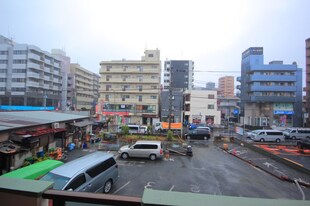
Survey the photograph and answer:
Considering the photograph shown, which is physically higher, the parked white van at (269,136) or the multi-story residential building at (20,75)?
the multi-story residential building at (20,75)

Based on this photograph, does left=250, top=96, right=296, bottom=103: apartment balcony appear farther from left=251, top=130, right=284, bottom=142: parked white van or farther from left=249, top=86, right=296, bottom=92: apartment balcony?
left=251, top=130, right=284, bottom=142: parked white van

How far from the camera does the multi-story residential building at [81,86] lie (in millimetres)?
65938

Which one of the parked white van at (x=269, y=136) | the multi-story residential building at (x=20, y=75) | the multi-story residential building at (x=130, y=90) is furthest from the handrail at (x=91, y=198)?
the multi-story residential building at (x=20, y=75)

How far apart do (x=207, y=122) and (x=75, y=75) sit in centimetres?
5142

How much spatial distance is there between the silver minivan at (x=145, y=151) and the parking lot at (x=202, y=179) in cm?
47

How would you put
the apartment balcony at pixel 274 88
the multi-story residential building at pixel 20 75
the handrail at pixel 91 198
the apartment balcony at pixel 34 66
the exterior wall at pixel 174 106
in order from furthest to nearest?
1. the multi-story residential building at pixel 20 75
2. the apartment balcony at pixel 34 66
3. the exterior wall at pixel 174 106
4. the apartment balcony at pixel 274 88
5. the handrail at pixel 91 198

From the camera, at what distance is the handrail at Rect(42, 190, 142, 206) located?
182 cm

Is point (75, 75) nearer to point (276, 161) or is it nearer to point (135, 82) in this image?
point (135, 82)

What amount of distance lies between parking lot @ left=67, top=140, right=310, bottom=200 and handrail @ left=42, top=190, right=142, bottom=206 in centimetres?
847

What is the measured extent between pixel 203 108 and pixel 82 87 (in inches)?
1930

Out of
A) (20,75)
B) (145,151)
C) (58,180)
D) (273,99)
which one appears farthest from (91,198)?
(20,75)

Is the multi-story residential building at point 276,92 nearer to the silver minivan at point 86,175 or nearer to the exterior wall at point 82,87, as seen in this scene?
the silver minivan at point 86,175

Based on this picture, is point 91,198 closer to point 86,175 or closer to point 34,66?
point 86,175

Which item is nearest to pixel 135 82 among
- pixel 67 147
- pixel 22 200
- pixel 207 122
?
pixel 207 122
